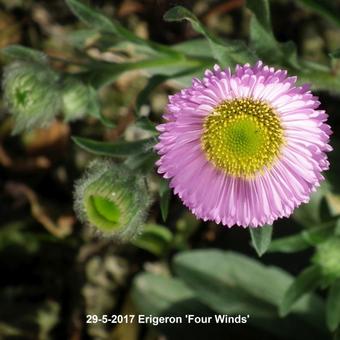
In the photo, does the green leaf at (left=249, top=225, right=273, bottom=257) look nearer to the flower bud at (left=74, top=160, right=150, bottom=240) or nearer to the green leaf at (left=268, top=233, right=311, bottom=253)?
the flower bud at (left=74, top=160, right=150, bottom=240)

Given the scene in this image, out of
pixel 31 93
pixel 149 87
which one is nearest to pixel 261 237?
pixel 149 87

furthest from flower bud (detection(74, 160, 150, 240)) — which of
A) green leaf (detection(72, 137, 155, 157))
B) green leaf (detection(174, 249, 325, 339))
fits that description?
green leaf (detection(174, 249, 325, 339))

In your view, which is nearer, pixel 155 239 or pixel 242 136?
pixel 242 136

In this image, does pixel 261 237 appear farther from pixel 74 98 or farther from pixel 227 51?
pixel 74 98

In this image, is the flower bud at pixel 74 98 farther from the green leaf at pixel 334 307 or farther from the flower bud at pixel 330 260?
the green leaf at pixel 334 307

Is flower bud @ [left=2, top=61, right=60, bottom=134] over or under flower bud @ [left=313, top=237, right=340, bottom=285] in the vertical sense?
over

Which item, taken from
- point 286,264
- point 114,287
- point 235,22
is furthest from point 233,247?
point 235,22

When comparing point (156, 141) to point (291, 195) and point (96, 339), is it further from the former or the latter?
point (96, 339)
